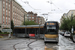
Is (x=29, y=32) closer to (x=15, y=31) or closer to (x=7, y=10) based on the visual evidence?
(x=15, y=31)

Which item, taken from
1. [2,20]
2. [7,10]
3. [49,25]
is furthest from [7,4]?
[49,25]

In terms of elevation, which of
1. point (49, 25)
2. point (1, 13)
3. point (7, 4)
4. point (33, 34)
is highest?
point (7, 4)

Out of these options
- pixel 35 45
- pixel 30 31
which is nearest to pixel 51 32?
pixel 35 45

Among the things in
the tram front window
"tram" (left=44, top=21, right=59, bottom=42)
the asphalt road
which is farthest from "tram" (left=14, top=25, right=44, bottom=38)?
the asphalt road

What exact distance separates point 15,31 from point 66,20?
2379 cm

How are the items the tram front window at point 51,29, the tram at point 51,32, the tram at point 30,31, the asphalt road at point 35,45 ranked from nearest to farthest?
1. the asphalt road at point 35,45
2. the tram at point 51,32
3. the tram front window at point 51,29
4. the tram at point 30,31

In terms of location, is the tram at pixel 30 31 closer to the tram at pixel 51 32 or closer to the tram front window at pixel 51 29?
the tram at pixel 51 32

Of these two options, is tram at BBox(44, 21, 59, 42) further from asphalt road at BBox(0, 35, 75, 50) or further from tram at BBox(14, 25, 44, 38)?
tram at BBox(14, 25, 44, 38)

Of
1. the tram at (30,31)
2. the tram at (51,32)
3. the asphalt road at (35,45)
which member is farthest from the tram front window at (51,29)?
the tram at (30,31)

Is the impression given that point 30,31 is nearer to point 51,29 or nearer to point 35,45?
point 51,29

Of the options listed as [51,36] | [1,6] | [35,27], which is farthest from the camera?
[1,6]

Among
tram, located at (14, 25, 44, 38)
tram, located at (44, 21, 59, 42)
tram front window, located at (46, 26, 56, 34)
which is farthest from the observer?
tram, located at (14, 25, 44, 38)

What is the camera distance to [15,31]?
3594 cm

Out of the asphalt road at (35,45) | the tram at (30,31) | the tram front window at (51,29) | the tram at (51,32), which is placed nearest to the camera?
the asphalt road at (35,45)
